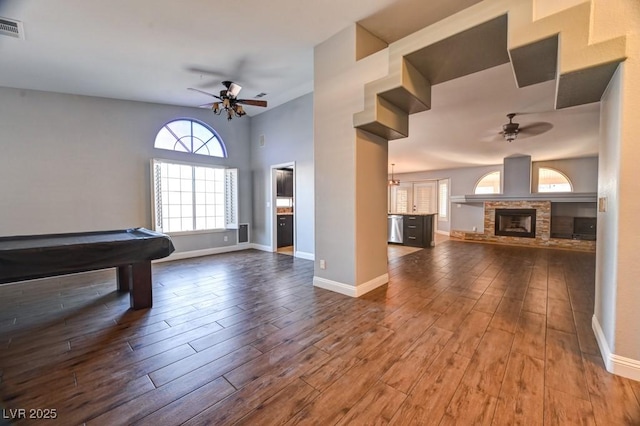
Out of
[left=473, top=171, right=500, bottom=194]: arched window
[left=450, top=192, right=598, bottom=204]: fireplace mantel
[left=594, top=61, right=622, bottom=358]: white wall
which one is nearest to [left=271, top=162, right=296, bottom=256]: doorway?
[left=594, top=61, right=622, bottom=358]: white wall

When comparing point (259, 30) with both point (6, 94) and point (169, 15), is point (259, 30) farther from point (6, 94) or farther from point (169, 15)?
point (6, 94)

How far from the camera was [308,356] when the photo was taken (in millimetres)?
2000

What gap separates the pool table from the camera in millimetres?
2133

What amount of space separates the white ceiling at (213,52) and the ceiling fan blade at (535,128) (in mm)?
156

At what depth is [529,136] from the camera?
619 cm

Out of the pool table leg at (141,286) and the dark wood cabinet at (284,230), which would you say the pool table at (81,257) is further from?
the dark wood cabinet at (284,230)

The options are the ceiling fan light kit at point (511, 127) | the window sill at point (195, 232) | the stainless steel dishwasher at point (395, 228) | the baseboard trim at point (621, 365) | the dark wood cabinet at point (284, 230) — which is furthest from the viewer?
the stainless steel dishwasher at point (395, 228)

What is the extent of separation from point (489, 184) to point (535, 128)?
15.4 feet

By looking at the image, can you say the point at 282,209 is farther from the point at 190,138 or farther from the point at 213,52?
the point at 213,52

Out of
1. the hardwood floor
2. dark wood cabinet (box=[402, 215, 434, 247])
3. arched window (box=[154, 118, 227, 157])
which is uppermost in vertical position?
arched window (box=[154, 118, 227, 157])

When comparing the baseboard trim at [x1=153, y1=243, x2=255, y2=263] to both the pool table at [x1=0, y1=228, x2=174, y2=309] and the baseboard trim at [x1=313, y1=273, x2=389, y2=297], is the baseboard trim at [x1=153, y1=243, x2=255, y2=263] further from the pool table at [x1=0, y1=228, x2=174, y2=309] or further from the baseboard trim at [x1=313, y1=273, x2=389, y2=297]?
the baseboard trim at [x1=313, y1=273, x2=389, y2=297]

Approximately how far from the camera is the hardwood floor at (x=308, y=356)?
4.86 feet

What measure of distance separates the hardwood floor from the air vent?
302cm

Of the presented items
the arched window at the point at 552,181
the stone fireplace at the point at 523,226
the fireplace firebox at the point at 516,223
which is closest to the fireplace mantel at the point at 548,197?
the stone fireplace at the point at 523,226
